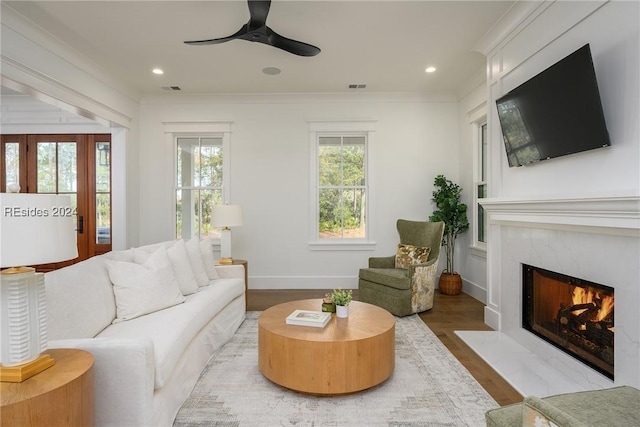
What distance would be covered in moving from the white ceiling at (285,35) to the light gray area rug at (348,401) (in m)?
2.95

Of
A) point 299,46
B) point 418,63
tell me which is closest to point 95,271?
point 299,46

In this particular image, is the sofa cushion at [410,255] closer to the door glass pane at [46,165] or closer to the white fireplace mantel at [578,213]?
the white fireplace mantel at [578,213]

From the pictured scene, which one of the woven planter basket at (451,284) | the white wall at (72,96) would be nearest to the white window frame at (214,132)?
the white wall at (72,96)

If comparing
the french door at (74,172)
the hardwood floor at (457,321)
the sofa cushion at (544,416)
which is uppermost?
the french door at (74,172)

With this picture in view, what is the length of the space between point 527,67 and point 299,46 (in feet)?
6.40

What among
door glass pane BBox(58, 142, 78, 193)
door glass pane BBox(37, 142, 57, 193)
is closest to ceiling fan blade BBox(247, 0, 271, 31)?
door glass pane BBox(58, 142, 78, 193)

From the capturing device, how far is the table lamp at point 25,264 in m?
1.22

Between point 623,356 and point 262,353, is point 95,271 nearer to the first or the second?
point 262,353

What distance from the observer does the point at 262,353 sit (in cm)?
237

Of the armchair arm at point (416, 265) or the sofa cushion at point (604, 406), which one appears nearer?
the sofa cushion at point (604, 406)

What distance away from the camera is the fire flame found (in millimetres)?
2115

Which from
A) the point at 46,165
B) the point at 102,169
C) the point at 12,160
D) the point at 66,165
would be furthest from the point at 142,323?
the point at 12,160

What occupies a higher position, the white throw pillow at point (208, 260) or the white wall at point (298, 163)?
the white wall at point (298, 163)

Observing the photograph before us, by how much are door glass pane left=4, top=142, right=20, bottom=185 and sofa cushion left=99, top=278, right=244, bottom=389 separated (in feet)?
14.3
